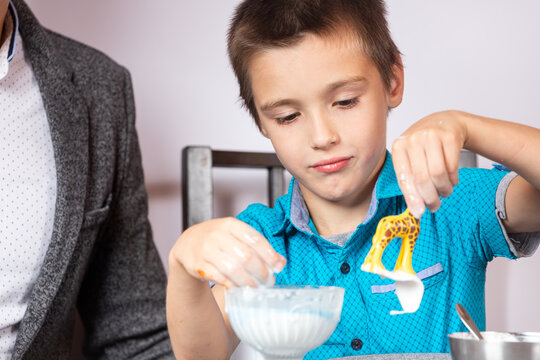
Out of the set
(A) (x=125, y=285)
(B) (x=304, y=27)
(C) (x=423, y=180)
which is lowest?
(A) (x=125, y=285)

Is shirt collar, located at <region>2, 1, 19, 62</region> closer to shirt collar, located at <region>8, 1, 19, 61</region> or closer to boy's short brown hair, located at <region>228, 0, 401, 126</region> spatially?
shirt collar, located at <region>8, 1, 19, 61</region>

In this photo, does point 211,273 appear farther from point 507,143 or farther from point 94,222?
point 94,222

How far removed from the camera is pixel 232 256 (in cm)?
59

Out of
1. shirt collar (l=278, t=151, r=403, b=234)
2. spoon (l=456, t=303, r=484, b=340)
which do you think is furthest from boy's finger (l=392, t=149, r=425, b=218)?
shirt collar (l=278, t=151, r=403, b=234)

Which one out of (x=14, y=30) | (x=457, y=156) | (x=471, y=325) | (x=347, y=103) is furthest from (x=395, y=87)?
(x=14, y=30)

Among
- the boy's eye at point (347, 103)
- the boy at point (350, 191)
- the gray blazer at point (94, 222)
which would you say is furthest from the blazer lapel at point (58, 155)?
the boy's eye at point (347, 103)

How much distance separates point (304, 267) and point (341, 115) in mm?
283

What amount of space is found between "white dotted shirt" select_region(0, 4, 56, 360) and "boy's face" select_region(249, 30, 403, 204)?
51 cm

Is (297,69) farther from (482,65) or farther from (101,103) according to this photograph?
(482,65)

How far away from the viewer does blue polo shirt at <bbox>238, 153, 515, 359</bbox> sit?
93 cm

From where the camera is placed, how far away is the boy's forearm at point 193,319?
2.36 feet

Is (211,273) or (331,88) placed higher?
(331,88)

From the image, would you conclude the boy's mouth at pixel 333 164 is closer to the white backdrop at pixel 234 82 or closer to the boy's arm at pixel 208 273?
the boy's arm at pixel 208 273

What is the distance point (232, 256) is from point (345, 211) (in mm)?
464
